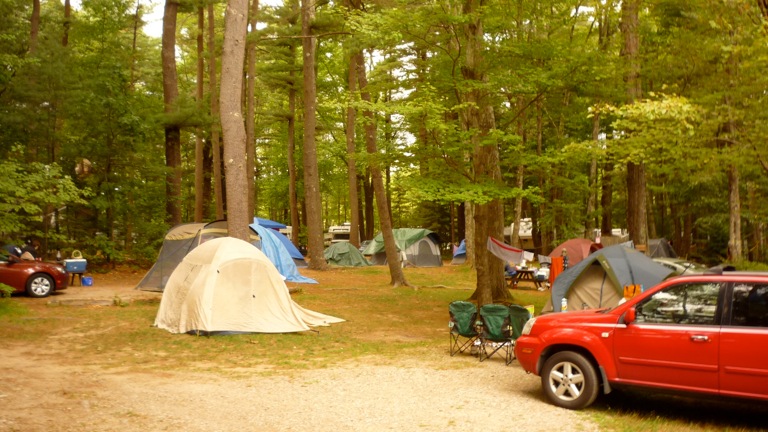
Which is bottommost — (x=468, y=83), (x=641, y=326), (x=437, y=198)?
(x=641, y=326)

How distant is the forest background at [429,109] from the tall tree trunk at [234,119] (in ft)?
0.19

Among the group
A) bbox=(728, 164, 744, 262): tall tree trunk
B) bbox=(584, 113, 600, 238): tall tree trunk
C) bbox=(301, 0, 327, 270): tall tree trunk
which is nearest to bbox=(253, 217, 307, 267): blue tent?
bbox=(301, 0, 327, 270): tall tree trunk

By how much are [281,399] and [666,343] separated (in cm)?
417

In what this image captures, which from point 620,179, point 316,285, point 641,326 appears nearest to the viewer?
point 641,326

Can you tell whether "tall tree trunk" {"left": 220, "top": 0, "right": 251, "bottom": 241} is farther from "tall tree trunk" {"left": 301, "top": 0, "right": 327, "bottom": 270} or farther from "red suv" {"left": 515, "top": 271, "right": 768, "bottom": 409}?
"red suv" {"left": 515, "top": 271, "right": 768, "bottom": 409}

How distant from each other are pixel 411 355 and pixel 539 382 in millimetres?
2359

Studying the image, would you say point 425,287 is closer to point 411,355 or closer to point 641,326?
point 411,355

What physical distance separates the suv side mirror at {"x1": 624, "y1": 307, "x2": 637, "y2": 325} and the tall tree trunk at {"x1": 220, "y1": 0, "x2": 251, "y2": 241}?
28.7ft

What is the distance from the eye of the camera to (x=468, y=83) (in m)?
12.0

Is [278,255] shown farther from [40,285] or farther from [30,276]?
[30,276]

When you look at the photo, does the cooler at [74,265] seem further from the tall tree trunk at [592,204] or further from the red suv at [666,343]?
the tall tree trunk at [592,204]

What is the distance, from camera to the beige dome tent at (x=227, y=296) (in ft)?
35.3

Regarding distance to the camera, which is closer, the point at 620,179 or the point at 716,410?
the point at 716,410

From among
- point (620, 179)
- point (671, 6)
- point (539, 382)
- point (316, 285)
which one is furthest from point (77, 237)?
point (620, 179)
